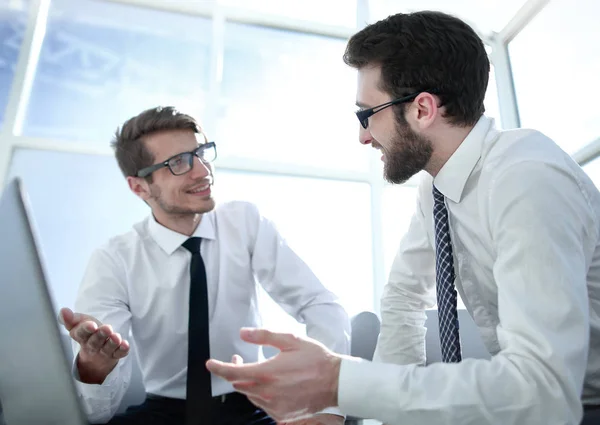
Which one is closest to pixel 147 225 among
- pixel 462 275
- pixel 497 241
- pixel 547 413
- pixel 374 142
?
pixel 374 142

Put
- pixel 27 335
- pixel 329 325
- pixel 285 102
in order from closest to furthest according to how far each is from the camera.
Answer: pixel 27 335 < pixel 329 325 < pixel 285 102

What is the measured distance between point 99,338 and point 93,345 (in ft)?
0.18

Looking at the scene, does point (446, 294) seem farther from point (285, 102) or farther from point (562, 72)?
point (562, 72)

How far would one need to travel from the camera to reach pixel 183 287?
1.64m

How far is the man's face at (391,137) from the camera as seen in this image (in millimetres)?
1181

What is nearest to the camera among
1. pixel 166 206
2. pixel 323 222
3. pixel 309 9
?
pixel 166 206

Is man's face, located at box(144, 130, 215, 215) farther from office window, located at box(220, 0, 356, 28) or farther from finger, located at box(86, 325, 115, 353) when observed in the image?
office window, located at box(220, 0, 356, 28)

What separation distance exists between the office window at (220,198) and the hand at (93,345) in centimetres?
115

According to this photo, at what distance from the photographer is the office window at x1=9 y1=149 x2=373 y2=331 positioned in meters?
2.69

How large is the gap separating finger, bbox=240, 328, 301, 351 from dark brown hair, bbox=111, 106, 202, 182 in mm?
1331

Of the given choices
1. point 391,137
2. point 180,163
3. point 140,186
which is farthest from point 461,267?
point 140,186

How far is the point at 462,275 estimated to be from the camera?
1124mm

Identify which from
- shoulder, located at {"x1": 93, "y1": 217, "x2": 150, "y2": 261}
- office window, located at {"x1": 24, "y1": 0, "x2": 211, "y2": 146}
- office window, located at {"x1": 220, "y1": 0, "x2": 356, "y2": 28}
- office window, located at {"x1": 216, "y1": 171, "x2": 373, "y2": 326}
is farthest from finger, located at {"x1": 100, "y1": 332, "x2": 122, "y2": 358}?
office window, located at {"x1": 220, "y1": 0, "x2": 356, "y2": 28}

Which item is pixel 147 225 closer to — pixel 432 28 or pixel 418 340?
pixel 418 340
